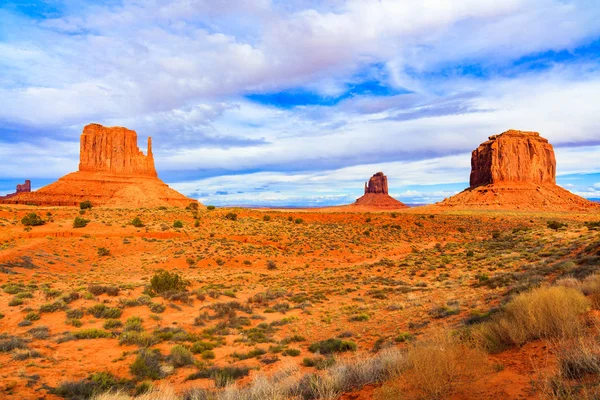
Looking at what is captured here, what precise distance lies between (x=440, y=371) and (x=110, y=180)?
107 m

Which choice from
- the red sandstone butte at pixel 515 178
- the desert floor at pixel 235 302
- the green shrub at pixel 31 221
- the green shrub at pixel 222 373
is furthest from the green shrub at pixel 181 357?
the red sandstone butte at pixel 515 178

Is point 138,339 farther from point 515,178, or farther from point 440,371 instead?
point 515,178

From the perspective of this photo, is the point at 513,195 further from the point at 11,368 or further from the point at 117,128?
the point at 117,128

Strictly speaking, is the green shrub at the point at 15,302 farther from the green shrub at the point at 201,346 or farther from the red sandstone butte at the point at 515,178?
the red sandstone butte at the point at 515,178

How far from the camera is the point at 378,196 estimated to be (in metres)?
176

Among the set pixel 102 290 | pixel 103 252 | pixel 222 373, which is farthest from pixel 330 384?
pixel 103 252

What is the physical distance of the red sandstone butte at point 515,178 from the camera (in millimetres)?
98875

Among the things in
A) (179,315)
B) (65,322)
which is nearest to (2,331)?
(65,322)

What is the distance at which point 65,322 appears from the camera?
1220cm

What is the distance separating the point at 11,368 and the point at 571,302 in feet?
41.8

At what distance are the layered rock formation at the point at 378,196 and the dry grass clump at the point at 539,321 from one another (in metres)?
160

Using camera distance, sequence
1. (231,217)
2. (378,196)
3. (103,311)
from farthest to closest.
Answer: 1. (378,196)
2. (231,217)
3. (103,311)

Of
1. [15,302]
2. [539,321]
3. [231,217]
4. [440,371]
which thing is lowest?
[15,302]

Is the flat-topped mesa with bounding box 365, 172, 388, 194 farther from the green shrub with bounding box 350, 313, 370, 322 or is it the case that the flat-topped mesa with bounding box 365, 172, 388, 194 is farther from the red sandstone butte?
the green shrub with bounding box 350, 313, 370, 322
